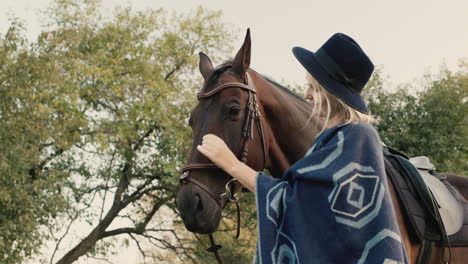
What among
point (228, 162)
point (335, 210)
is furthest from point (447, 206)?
point (228, 162)

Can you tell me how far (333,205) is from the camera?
8.08ft

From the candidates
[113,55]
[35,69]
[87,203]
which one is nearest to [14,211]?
[35,69]

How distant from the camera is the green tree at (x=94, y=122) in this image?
14.4 m

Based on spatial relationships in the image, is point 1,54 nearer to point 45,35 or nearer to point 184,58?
point 45,35

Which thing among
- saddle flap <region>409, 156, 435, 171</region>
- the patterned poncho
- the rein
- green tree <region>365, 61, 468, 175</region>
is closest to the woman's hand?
the patterned poncho

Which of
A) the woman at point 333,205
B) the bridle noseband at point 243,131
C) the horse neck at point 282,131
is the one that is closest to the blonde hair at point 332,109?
the woman at point 333,205

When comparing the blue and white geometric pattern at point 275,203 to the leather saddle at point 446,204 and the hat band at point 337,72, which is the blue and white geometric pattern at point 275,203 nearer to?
the hat band at point 337,72

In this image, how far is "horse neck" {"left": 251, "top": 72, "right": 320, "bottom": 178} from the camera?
Answer: 3.74 m

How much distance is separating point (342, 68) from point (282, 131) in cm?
98

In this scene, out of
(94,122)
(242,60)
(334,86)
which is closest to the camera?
(334,86)

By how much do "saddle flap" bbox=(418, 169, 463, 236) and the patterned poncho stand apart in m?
1.01

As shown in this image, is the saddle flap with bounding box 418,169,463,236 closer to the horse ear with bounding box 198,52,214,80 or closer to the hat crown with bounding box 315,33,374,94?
the hat crown with bounding box 315,33,374,94

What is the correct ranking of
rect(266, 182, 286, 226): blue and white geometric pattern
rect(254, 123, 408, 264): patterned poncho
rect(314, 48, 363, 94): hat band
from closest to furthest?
rect(254, 123, 408, 264): patterned poncho
rect(266, 182, 286, 226): blue and white geometric pattern
rect(314, 48, 363, 94): hat band

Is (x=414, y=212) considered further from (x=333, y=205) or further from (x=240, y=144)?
(x=240, y=144)
